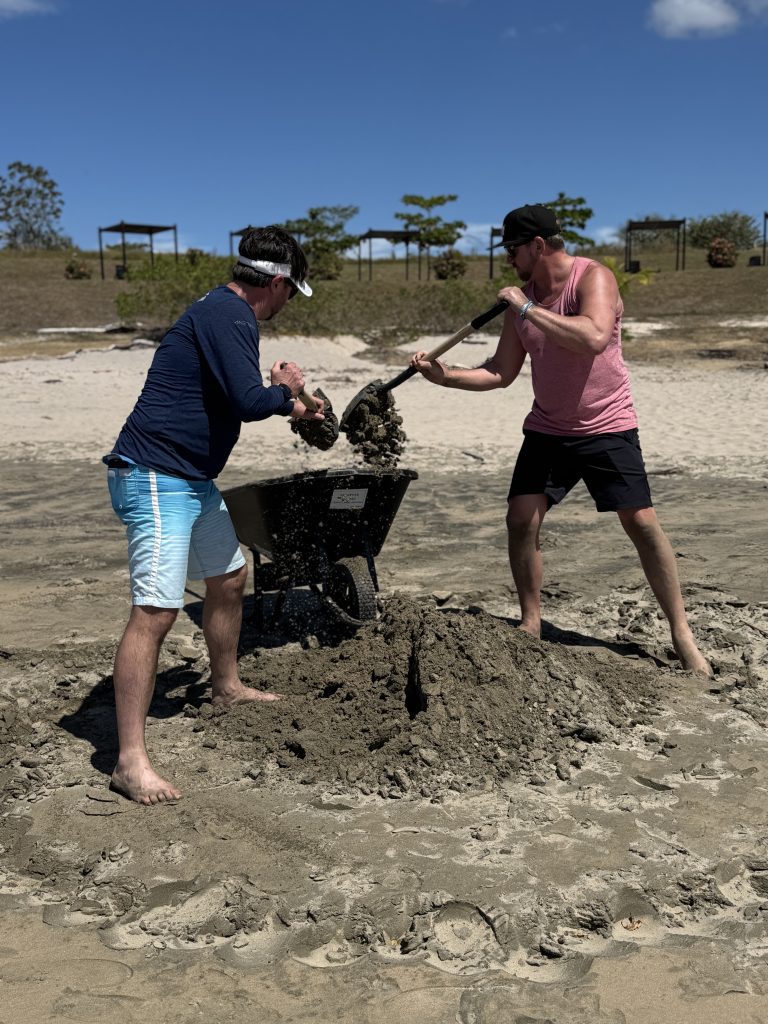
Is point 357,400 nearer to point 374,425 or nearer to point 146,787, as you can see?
point 374,425

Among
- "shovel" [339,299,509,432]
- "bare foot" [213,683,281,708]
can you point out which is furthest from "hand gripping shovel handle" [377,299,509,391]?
"bare foot" [213,683,281,708]

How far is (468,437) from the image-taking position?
1105cm

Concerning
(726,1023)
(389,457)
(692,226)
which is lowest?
(726,1023)

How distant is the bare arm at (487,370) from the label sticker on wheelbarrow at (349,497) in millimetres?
578

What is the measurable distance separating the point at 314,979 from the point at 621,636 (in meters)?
2.71

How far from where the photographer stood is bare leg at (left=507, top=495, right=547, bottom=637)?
4.31 meters

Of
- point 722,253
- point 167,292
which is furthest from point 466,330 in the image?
point 722,253

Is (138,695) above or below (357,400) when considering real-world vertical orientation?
below

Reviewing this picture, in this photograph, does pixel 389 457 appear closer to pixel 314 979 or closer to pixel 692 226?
pixel 314 979

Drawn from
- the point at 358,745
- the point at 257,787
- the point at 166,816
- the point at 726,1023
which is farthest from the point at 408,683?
the point at 726,1023

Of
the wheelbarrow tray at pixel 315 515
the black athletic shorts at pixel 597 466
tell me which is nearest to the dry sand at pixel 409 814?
the wheelbarrow tray at pixel 315 515

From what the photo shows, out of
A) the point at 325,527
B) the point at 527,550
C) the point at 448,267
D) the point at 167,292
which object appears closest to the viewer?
the point at 527,550

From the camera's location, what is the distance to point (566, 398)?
407 centimetres

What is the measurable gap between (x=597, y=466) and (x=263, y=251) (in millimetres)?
1619
